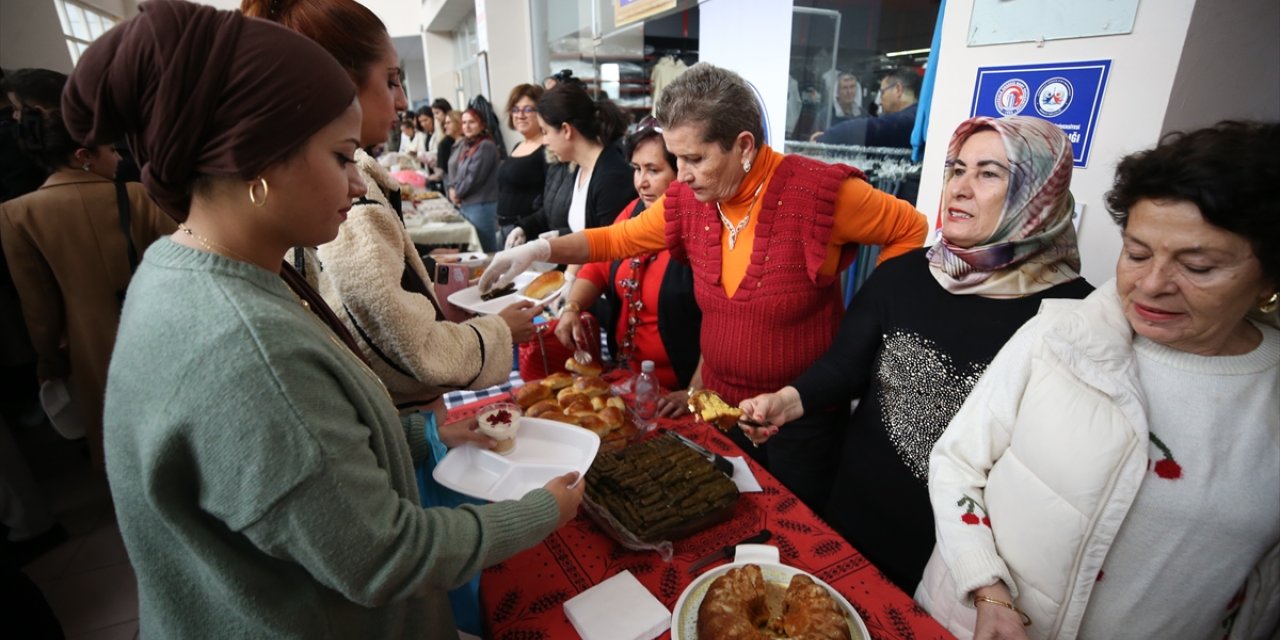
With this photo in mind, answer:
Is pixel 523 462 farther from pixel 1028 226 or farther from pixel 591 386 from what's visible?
pixel 1028 226

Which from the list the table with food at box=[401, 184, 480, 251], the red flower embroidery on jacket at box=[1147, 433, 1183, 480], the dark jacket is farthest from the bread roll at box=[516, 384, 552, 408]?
the table with food at box=[401, 184, 480, 251]

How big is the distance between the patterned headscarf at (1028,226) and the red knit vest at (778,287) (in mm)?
563

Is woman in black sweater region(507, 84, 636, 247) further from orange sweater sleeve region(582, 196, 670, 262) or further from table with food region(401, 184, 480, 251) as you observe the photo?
table with food region(401, 184, 480, 251)

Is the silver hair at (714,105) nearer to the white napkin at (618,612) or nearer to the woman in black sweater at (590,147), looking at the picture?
the white napkin at (618,612)

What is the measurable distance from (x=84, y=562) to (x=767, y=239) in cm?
371

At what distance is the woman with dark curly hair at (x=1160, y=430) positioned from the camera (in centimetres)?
97

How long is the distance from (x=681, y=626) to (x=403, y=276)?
1.12 metres

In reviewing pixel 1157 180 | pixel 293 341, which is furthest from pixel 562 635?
pixel 1157 180

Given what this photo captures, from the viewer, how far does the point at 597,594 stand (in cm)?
123

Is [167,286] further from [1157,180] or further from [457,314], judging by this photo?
[457,314]

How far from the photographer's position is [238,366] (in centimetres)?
72

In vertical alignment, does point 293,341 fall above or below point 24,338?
above

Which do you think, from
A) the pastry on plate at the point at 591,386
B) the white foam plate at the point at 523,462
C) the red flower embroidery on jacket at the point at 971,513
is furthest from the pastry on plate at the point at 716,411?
the red flower embroidery on jacket at the point at 971,513

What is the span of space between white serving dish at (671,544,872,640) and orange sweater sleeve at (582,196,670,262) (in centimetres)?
136
